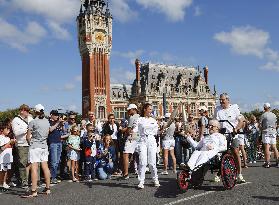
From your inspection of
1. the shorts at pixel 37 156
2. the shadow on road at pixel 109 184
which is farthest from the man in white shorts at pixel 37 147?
the shadow on road at pixel 109 184

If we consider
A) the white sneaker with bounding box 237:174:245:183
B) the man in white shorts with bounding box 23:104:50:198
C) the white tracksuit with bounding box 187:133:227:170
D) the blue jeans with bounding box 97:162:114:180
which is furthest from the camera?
the blue jeans with bounding box 97:162:114:180

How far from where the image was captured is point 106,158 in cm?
1153

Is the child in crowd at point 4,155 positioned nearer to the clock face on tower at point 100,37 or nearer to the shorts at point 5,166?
the shorts at point 5,166

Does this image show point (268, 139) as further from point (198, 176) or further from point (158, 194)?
point (158, 194)

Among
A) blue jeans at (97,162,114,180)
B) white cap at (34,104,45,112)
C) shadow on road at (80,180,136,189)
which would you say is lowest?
shadow on road at (80,180,136,189)

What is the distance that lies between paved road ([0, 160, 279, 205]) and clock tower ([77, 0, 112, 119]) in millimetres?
54433

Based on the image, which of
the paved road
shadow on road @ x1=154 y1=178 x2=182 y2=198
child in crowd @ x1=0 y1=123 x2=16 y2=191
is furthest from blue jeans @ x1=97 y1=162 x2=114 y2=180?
child in crowd @ x1=0 y1=123 x2=16 y2=191

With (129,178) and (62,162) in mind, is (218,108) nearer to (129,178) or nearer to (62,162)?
(129,178)

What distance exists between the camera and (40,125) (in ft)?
28.5

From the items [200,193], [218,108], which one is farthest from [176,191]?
[218,108]

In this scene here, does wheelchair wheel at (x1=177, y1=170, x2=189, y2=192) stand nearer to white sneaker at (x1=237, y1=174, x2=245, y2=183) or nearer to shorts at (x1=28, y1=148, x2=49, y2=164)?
white sneaker at (x1=237, y1=174, x2=245, y2=183)

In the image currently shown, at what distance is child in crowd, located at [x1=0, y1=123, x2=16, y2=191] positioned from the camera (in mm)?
9984

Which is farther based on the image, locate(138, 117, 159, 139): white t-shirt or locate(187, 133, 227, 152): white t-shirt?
locate(138, 117, 159, 139): white t-shirt

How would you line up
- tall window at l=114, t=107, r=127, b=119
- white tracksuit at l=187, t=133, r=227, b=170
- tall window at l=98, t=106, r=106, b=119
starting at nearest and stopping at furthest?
white tracksuit at l=187, t=133, r=227, b=170, tall window at l=98, t=106, r=106, b=119, tall window at l=114, t=107, r=127, b=119
